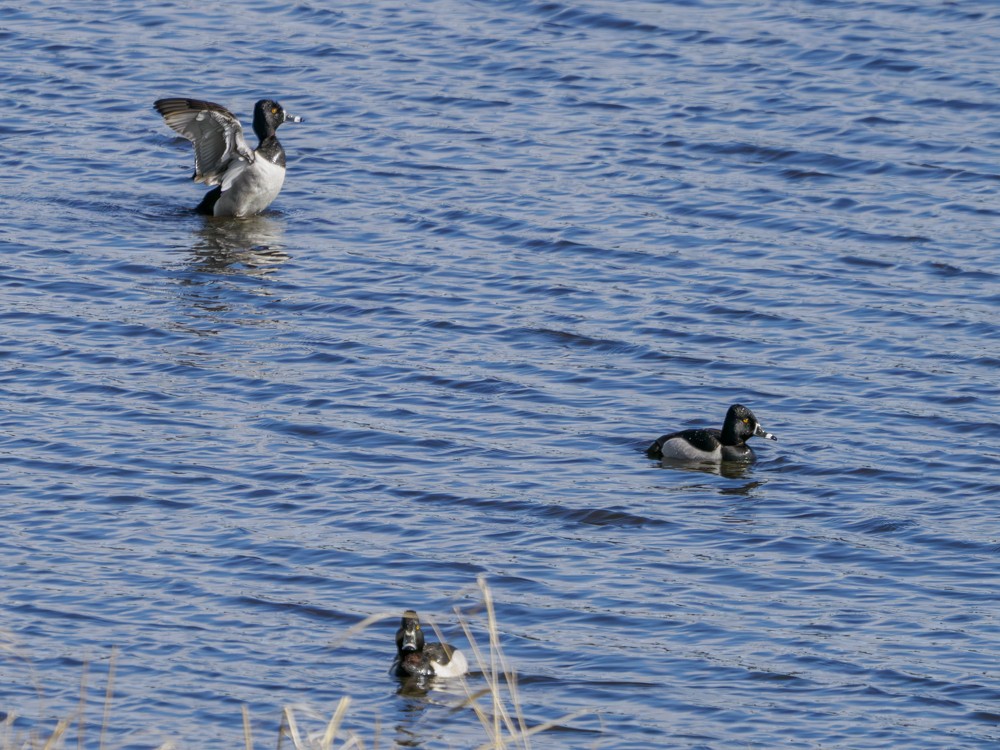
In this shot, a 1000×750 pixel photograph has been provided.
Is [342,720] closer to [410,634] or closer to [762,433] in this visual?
[410,634]

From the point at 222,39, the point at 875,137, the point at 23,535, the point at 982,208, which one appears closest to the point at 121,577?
the point at 23,535

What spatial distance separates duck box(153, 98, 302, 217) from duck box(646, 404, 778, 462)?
7.59m

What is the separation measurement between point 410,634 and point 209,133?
11.8 meters

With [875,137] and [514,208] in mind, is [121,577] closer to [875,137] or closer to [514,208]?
[514,208]

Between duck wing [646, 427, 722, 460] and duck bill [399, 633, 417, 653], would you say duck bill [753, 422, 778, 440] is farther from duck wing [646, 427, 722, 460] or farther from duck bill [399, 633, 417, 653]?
duck bill [399, 633, 417, 653]

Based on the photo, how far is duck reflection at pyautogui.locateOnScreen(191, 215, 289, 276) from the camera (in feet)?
63.5

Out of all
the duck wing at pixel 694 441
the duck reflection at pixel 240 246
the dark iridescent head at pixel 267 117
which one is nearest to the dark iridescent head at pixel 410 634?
the duck wing at pixel 694 441

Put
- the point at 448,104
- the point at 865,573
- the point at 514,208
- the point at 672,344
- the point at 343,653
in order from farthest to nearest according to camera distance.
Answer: the point at 448,104, the point at 514,208, the point at 672,344, the point at 865,573, the point at 343,653

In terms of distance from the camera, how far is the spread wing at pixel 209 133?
20.6 m

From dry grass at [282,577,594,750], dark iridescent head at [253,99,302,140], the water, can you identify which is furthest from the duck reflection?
dry grass at [282,577,594,750]

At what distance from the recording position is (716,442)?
14.4 m

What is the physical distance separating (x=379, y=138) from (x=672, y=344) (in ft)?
22.8

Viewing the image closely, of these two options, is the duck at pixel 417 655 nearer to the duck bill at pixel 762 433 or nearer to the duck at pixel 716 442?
the duck at pixel 716 442

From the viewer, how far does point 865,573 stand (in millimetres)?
12266
